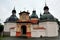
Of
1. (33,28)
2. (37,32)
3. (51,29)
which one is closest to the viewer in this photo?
(37,32)

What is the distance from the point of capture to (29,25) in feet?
122

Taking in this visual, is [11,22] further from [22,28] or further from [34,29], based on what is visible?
[34,29]

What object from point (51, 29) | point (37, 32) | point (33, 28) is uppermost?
point (33, 28)

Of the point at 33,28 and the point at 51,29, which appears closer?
the point at 33,28

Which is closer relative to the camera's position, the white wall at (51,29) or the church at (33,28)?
the church at (33,28)

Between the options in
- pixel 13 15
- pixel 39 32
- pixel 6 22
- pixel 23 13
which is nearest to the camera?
pixel 39 32

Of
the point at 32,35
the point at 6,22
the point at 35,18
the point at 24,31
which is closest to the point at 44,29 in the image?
the point at 32,35

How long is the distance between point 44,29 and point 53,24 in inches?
132

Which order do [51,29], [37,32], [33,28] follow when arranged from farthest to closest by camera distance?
[51,29], [33,28], [37,32]

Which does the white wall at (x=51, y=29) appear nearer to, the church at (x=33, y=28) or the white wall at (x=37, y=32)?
the church at (x=33, y=28)

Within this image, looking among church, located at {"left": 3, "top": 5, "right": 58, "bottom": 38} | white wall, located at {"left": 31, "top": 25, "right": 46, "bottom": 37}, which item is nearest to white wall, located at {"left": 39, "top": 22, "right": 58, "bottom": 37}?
church, located at {"left": 3, "top": 5, "right": 58, "bottom": 38}

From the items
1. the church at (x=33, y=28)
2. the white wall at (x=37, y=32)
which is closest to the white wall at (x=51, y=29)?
the church at (x=33, y=28)

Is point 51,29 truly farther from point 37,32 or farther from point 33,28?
point 33,28

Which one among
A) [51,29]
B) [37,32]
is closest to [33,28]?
[37,32]
